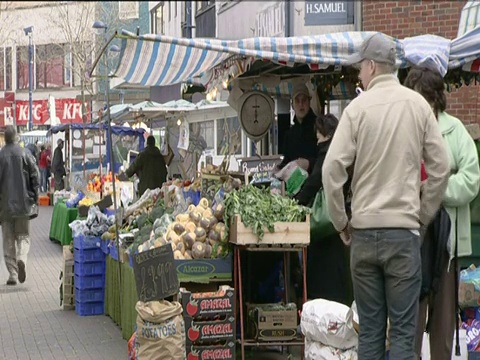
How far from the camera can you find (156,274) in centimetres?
721

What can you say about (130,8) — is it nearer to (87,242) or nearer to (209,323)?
(209,323)

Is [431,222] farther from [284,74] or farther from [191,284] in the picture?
[284,74]

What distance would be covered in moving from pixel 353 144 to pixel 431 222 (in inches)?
34.5

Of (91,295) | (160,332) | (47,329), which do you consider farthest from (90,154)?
(160,332)

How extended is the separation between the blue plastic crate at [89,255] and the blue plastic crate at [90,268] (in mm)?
45

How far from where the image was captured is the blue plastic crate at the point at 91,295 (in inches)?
418

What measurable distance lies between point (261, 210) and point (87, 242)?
3.48 meters

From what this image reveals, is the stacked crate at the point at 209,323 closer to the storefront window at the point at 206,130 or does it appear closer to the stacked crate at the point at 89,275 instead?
the stacked crate at the point at 89,275

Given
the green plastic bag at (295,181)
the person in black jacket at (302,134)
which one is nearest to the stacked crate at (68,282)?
the person in black jacket at (302,134)

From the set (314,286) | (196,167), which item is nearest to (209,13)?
(196,167)

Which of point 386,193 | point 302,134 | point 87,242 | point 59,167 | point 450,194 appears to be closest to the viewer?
point 386,193

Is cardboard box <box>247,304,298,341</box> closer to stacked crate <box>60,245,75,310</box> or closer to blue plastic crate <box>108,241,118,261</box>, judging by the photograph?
blue plastic crate <box>108,241,118,261</box>

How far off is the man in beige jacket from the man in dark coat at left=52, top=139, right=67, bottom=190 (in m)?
27.2

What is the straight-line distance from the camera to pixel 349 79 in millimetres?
10961
